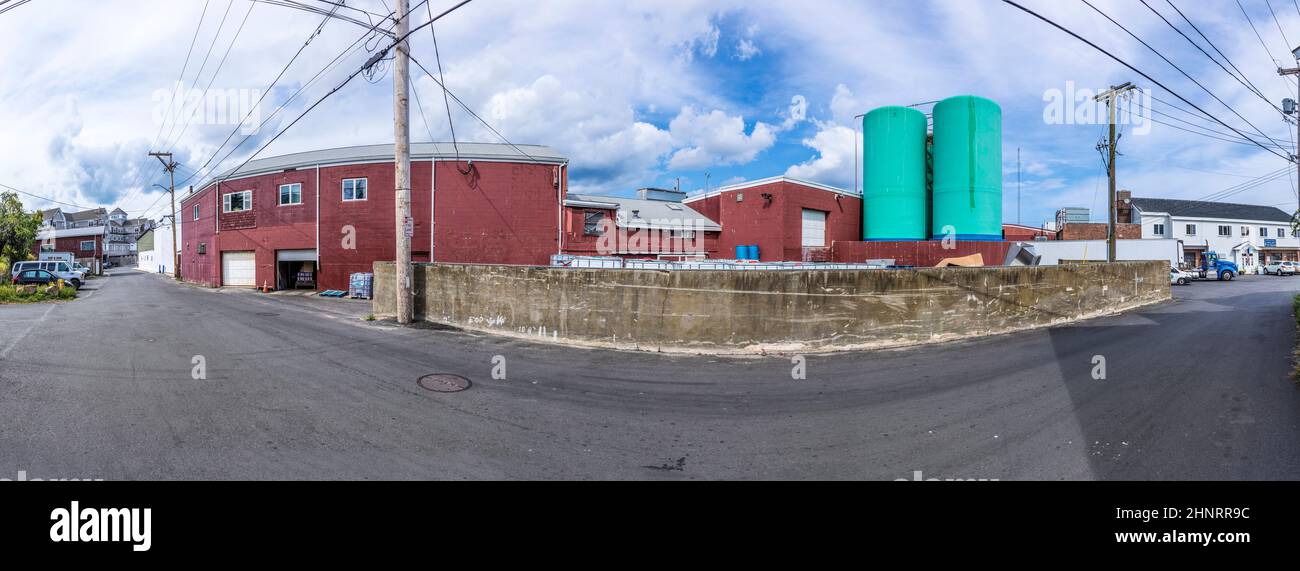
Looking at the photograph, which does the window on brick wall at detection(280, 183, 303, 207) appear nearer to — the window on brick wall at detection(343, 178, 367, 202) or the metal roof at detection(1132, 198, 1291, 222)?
the window on brick wall at detection(343, 178, 367, 202)

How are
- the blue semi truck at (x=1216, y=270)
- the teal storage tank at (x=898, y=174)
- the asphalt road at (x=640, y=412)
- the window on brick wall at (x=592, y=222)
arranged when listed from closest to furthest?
the asphalt road at (x=640, y=412), the window on brick wall at (x=592, y=222), the teal storage tank at (x=898, y=174), the blue semi truck at (x=1216, y=270)

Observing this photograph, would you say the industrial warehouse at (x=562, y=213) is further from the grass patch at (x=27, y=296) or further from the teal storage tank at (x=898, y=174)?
the grass patch at (x=27, y=296)

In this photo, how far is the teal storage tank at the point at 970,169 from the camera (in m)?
33.2

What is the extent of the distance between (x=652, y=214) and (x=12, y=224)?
40.8 metres

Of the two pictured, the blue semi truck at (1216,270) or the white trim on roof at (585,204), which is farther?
the blue semi truck at (1216,270)

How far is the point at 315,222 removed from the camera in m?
26.6

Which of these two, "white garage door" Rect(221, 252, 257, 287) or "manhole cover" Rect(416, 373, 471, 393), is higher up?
"white garage door" Rect(221, 252, 257, 287)

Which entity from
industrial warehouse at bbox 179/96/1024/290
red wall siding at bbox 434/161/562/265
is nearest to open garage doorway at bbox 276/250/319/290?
industrial warehouse at bbox 179/96/1024/290

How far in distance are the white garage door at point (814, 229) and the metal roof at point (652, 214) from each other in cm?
540

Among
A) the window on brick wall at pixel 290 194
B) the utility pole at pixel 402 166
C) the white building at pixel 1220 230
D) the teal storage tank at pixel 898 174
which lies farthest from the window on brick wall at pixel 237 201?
the white building at pixel 1220 230

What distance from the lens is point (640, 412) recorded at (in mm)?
6000

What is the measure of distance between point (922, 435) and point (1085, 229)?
57777mm

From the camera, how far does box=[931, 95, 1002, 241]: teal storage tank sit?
1308 inches

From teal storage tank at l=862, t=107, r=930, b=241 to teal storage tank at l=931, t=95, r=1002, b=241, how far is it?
1293 millimetres
